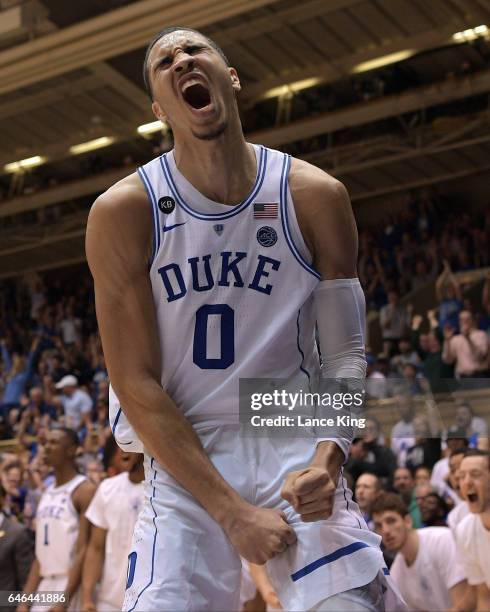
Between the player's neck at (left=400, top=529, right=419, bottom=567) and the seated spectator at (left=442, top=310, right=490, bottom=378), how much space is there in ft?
10.1

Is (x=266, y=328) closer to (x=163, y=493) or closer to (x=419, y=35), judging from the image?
(x=163, y=493)

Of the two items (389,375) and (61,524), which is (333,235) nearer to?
(61,524)

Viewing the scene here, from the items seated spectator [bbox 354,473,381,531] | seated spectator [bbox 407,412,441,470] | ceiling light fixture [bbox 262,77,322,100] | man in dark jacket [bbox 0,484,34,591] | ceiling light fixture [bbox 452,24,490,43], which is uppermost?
ceiling light fixture [bbox 452,24,490,43]

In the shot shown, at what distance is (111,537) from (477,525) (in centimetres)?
259

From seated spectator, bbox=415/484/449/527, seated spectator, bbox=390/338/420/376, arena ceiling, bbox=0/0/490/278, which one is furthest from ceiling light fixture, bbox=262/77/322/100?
seated spectator, bbox=415/484/449/527

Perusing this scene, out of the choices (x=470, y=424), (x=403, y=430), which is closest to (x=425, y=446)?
(x=403, y=430)

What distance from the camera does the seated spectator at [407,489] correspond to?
739 cm

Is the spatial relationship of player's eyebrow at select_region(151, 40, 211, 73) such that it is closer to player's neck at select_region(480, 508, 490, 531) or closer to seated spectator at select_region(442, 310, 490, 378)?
player's neck at select_region(480, 508, 490, 531)

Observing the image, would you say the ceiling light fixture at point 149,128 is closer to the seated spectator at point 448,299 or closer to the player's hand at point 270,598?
the seated spectator at point 448,299

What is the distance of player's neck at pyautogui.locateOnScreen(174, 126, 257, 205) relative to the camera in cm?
279

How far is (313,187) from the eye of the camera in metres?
2.73

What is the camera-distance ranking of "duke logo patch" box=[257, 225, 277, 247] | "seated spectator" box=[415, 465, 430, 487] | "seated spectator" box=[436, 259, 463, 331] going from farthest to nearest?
"seated spectator" box=[436, 259, 463, 331] → "seated spectator" box=[415, 465, 430, 487] → "duke logo patch" box=[257, 225, 277, 247]

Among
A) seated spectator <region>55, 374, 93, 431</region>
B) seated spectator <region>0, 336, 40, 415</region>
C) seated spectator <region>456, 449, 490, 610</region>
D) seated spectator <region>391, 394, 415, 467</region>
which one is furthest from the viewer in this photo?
seated spectator <region>0, 336, 40, 415</region>

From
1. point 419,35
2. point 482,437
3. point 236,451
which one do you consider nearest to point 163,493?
point 236,451
